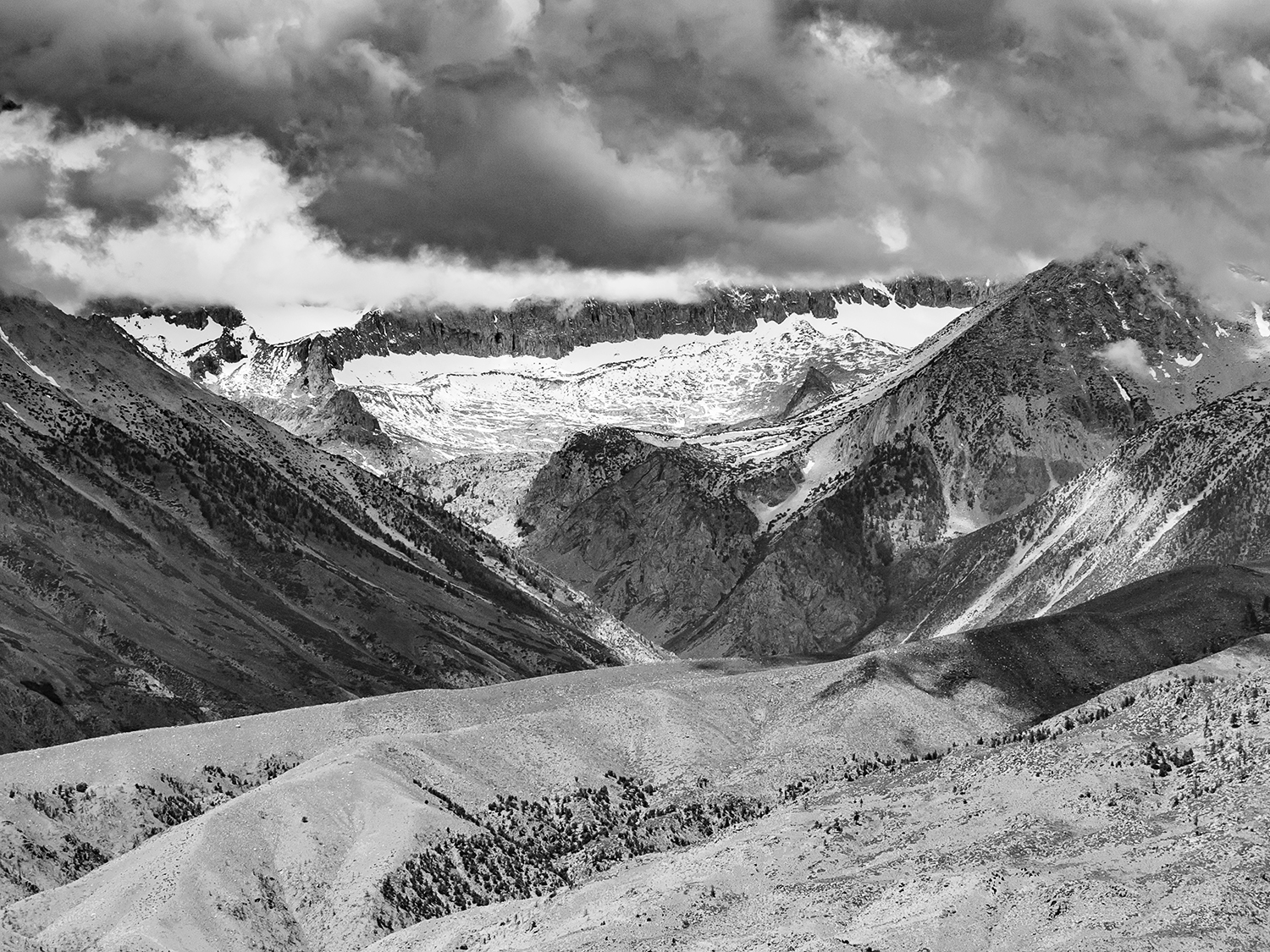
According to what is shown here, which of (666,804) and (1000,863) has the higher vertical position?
(1000,863)

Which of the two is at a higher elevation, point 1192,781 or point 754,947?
point 1192,781

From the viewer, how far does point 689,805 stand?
130 meters

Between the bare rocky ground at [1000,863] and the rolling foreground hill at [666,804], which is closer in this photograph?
the bare rocky ground at [1000,863]

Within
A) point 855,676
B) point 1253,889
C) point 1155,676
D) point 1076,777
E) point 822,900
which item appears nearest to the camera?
point 1253,889

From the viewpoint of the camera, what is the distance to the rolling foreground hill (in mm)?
82812

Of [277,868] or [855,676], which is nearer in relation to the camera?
[277,868]

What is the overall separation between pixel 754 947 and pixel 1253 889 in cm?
1901

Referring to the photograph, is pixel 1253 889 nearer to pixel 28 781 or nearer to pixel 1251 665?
pixel 1251 665

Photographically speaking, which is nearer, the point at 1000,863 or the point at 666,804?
the point at 1000,863

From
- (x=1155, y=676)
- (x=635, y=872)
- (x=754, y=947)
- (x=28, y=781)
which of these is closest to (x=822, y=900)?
(x=754, y=947)

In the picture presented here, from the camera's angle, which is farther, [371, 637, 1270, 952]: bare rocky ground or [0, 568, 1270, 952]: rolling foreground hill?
[0, 568, 1270, 952]: rolling foreground hill

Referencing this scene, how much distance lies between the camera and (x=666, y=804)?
5187 inches

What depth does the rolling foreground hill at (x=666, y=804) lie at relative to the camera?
82812 mm

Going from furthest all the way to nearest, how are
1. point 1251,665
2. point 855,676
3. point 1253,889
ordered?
point 855,676 → point 1251,665 → point 1253,889
